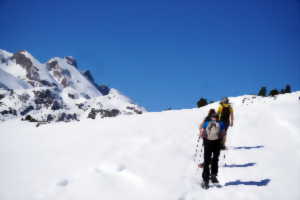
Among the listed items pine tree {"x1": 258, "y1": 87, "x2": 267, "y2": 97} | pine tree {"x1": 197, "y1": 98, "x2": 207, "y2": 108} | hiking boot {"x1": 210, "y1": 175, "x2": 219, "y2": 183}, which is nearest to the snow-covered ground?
hiking boot {"x1": 210, "y1": 175, "x2": 219, "y2": 183}

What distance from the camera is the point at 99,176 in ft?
29.3

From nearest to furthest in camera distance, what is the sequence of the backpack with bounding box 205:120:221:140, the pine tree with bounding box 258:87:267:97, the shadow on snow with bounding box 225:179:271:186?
1. the backpack with bounding box 205:120:221:140
2. the shadow on snow with bounding box 225:179:271:186
3. the pine tree with bounding box 258:87:267:97

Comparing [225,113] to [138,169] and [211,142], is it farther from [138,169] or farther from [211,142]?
[138,169]

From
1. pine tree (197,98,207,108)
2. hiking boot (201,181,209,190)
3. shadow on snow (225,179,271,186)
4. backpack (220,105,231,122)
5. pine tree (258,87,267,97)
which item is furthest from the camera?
pine tree (258,87,267,97)

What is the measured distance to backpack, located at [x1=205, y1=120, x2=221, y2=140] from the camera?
9.05m

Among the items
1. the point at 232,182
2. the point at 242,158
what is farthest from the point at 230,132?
the point at 232,182

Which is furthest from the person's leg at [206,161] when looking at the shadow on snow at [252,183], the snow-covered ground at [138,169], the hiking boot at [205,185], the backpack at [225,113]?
the backpack at [225,113]

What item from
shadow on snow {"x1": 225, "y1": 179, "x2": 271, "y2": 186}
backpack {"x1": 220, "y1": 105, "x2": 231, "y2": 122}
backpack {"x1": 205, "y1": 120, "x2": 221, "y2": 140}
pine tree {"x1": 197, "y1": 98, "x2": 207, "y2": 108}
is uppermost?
pine tree {"x1": 197, "y1": 98, "x2": 207, "y2": 108}

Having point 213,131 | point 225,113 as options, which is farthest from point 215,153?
point 225,113

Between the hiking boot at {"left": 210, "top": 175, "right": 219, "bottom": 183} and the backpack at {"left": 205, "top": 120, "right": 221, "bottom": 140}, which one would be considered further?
the hiking boot at {"left": 210, "top": 175, "right": 219, "bottom": 183}

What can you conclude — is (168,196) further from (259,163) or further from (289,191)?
(259,163)

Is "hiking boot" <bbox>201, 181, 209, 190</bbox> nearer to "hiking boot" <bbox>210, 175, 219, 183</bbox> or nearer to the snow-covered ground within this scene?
the snow-covered ground

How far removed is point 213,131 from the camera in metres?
9.05

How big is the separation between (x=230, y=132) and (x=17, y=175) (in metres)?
14.2
